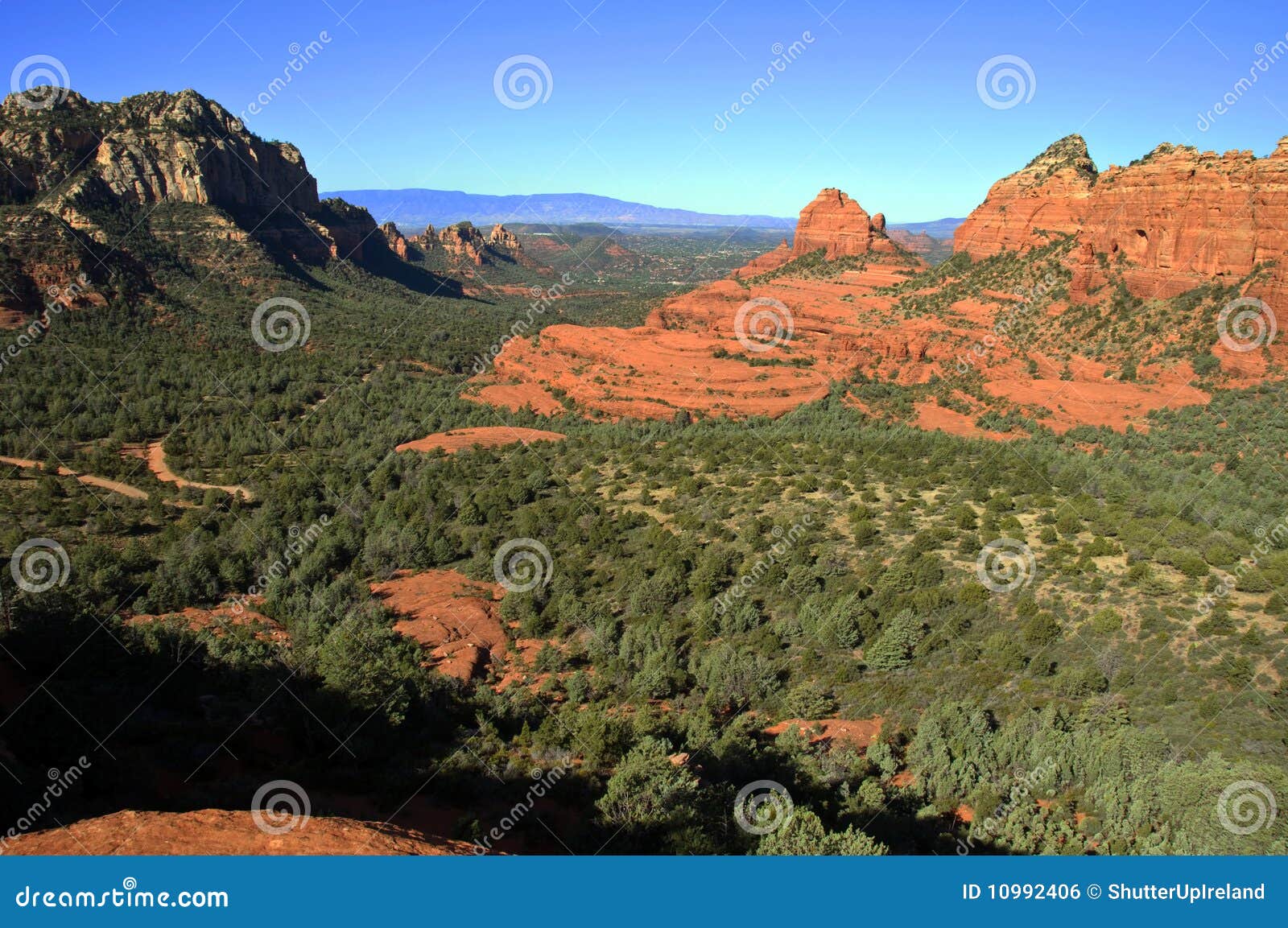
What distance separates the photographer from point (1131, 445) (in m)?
30.7

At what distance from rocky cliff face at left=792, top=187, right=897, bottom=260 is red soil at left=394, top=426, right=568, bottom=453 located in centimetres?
4551

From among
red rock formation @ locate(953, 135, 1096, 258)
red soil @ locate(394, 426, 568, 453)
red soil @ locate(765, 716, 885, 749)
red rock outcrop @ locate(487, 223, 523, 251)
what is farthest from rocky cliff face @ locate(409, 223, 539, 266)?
red soil @ locate(765, 716, 885, 749)

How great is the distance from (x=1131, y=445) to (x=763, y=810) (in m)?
29.7

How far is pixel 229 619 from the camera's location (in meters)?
20.3

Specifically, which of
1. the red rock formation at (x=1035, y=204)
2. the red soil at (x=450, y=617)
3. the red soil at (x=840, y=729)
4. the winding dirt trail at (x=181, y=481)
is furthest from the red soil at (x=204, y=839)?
the red rock formation at (x=1035, y=204)

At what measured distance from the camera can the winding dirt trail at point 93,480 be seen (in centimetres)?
2958

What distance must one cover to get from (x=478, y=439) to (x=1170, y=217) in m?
41.8

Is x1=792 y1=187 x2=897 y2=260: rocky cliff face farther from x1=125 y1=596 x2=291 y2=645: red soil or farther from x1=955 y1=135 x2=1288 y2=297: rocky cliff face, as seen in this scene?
x1=125 y1=596 x2=291 y2=645: red soil

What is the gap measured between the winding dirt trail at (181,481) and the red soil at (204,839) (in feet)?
83.1

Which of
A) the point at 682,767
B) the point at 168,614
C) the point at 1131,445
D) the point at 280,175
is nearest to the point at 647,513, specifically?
the point at 682,767

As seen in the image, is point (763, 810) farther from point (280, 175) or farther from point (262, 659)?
point (280, 175)

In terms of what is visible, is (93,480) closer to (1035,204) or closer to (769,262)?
(1035,204)

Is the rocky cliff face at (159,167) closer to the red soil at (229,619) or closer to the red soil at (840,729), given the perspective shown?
the red soil at (229,619)

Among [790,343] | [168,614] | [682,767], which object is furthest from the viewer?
[790,343]
